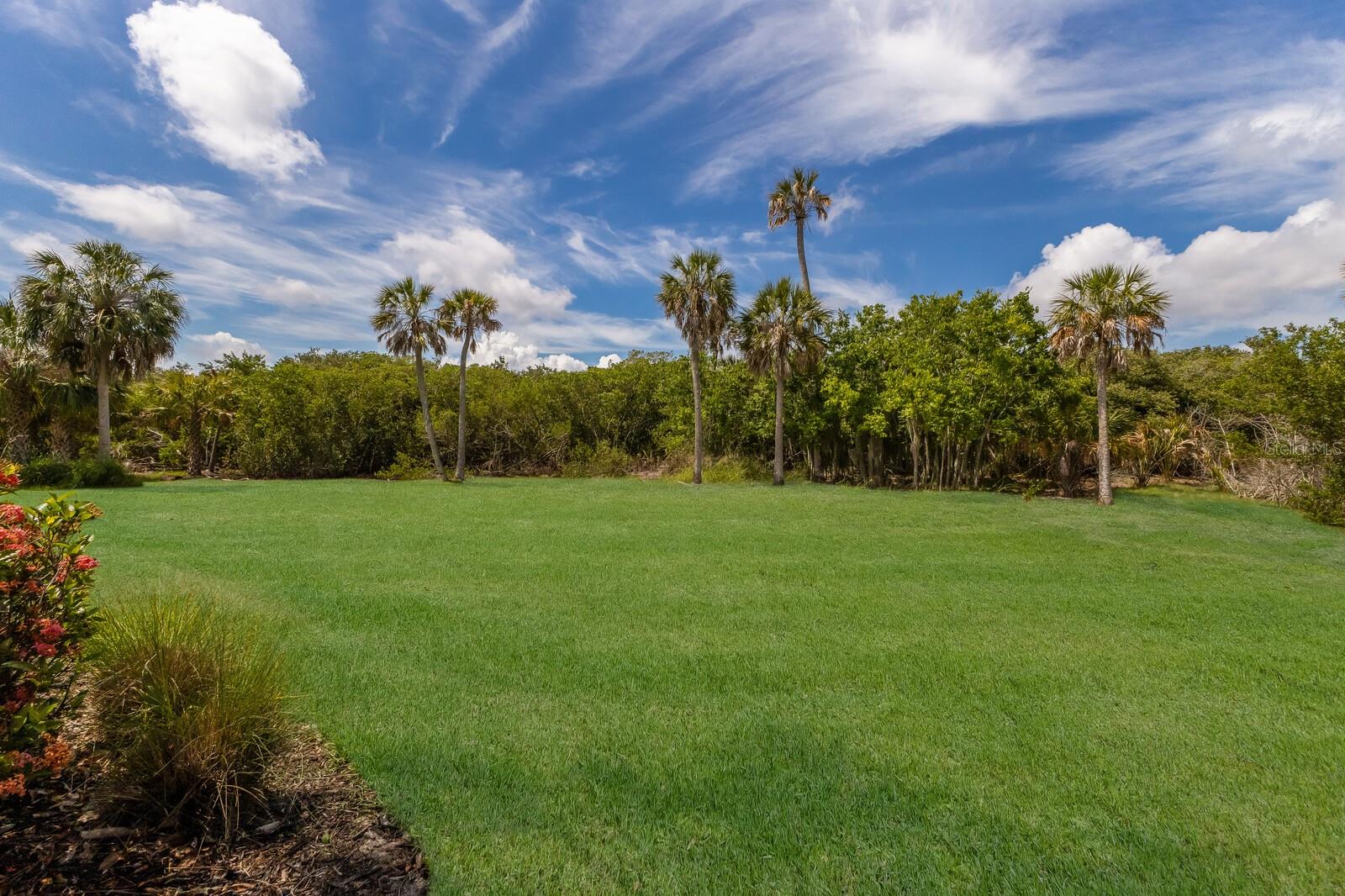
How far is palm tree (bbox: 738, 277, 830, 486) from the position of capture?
22297mm

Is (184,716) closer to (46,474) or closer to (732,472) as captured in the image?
(732,472)

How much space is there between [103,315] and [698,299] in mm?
19340

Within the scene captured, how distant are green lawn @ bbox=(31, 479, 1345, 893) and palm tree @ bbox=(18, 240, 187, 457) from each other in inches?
547

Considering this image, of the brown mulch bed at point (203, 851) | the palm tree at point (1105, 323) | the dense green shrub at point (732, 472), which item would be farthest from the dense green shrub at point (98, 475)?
the palm tree at point (1105, 323)

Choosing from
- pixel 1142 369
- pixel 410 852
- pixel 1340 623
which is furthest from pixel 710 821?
pixel 1142 369

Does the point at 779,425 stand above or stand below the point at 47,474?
above

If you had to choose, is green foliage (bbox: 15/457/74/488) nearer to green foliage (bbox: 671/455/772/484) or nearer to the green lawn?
the green lawn

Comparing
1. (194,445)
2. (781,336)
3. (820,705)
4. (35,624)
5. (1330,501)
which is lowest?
(820,705)

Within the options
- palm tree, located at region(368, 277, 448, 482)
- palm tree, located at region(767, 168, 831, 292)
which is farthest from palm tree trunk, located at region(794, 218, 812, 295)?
palm tree, located at region(368, 277, 448, 482)

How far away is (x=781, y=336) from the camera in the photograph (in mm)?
22062

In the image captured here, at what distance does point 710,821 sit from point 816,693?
1.60m

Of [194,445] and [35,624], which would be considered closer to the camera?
[35,624]

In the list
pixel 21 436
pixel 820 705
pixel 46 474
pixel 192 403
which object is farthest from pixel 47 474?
pixel 820 705

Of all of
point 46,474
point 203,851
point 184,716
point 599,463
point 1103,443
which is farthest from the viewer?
point 599,463
